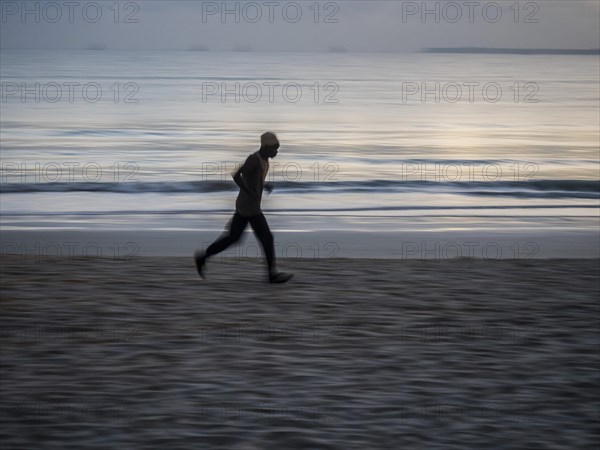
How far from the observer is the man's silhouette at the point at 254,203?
31.4ft

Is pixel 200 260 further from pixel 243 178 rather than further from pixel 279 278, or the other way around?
pixel 243 178

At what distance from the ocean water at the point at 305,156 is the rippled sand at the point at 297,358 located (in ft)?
17.1

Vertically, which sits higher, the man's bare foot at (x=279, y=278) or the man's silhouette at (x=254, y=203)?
the man's silhouette at (x=254, y=203)

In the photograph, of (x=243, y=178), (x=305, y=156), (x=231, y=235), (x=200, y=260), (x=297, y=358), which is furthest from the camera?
Answer: (x=305, y=156)

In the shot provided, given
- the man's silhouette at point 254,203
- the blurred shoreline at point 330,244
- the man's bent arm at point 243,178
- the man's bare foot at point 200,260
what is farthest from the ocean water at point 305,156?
the man's bent arm at point 243,178

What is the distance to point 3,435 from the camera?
17.6ft

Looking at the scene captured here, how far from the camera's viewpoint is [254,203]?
969 cm

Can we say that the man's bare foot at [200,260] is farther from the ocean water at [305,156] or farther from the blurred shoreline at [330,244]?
the ocean water at [305,156]

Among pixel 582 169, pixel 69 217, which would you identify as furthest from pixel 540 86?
pixel 69 217

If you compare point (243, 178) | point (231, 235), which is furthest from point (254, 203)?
point (231, 235)

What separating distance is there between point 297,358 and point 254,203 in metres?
2.85

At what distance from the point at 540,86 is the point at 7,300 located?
82.0 meters

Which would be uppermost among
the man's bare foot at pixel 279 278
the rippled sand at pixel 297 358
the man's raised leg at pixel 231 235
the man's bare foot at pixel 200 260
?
the man's raised leg at pixel 231 235

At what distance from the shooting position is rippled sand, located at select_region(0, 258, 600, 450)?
18.4 feet
